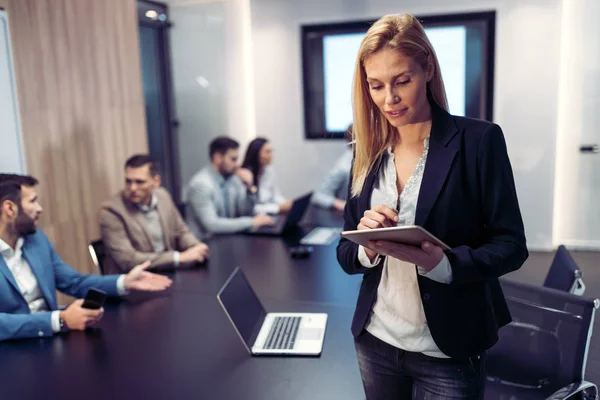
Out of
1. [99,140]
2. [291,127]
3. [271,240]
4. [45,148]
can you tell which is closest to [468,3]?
[291,127]

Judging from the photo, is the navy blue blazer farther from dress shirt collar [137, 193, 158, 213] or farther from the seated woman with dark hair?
the seated woman with dark hair

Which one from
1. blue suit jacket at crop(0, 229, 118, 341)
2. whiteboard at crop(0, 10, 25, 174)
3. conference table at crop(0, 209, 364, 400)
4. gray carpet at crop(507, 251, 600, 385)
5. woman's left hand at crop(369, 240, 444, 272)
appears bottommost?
gray carpet at crop(507, 251, 600, 385)

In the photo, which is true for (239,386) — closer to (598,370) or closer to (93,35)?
(598,370)

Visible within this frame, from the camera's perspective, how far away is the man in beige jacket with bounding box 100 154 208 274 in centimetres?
303

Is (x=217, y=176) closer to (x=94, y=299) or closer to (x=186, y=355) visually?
(x=94, y=299)

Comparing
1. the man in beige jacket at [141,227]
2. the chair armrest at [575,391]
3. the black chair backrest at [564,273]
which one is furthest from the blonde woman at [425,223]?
the man in beige jacket at [141,227]

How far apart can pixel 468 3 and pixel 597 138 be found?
1788mm

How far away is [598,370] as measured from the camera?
308 centimetres

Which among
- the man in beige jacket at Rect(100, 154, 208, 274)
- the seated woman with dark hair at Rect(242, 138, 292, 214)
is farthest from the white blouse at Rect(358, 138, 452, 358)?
the seated woman with dark hair at Rect(242, 138, 292, 214)

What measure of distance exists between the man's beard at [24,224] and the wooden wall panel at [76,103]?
1.08 meters

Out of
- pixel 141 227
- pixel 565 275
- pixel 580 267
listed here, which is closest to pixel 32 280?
pixel 141 227

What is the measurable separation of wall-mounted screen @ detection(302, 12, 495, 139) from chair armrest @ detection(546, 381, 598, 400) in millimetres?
3615

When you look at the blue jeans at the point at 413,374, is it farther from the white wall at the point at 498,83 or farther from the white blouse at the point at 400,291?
the white wall at the point at 498,83

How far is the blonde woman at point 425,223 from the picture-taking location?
3.62 ft
